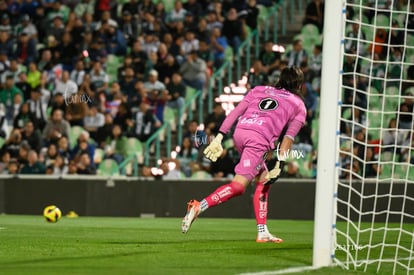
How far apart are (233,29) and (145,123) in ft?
11.1

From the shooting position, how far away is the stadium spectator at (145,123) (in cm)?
2311

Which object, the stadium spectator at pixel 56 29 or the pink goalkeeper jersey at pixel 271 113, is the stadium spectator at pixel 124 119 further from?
the pink goalkeeper jersey at pixel 271 113

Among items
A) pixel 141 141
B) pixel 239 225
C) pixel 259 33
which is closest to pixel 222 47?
pixel 259 33

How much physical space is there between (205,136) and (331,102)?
12.9 m

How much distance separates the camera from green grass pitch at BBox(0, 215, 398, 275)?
8.53m

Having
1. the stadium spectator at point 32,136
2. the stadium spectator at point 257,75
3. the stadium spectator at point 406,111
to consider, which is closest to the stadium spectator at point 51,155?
the stadium spectator at point 32,136

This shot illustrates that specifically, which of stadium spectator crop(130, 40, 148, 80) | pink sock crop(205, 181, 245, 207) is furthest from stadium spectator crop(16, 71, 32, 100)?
pink sock crop(205, 181, 245, 207)

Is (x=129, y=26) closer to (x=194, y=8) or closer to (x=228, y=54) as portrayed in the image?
(x=194, y=8)

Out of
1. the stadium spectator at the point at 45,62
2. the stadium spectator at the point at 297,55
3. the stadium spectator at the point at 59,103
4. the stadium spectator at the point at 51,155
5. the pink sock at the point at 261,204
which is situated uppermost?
the stadium spectator at the point at 297,55

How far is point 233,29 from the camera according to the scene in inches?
979

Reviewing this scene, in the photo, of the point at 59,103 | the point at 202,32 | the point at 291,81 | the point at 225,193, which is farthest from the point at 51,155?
the point at 225,193

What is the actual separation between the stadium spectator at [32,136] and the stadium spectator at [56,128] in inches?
6.1

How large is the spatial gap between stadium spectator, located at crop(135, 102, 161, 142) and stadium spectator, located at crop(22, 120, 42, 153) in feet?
6.95

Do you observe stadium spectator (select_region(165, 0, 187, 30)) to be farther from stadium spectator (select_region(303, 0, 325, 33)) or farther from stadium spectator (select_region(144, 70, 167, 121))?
stadium spectator (select_region(303, 0, 325, 33))
